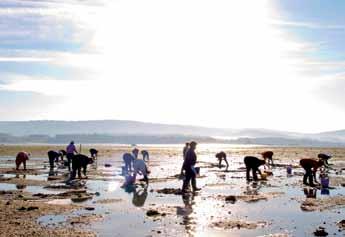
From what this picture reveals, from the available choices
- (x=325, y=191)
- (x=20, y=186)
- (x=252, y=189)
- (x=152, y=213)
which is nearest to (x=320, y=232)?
(x=152, y=213)

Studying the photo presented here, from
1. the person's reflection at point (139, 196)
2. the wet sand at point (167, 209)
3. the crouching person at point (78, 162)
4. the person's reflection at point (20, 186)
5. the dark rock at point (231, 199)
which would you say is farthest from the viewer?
the crouching person at point (78, 162)

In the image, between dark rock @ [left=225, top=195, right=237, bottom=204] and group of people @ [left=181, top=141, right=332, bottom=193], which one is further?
group of people @ [left=181, top=141, right=332, bottom=193]

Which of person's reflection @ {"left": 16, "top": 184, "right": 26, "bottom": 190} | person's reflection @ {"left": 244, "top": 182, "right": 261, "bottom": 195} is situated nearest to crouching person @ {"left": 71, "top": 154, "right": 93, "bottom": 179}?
person's reflection @ {"left": 16, "top": 184, "right": 26, "bottom": 190}

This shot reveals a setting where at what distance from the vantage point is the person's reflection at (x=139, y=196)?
75.4 feet

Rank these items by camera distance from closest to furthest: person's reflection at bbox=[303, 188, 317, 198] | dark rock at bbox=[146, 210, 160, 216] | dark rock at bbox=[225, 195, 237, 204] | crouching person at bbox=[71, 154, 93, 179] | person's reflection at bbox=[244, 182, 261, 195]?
dark rock at bbox=[146, 210, 160, 216]
dark rock at bbox=[225, 195, 237, 204]
person's reflection at bbox=[303, 188, 317, 198]
person's reflection at bbox=[244, 182, 261, 195]
crouching person at bbox=[71, 154, 93, 179]

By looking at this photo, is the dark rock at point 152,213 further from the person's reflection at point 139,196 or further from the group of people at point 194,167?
the group of people at point 194,167

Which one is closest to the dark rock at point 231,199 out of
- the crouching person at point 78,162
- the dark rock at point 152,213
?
the dark rock at point 152,213

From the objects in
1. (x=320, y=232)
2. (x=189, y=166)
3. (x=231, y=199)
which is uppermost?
(x=189, y=166)

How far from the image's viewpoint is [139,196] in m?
25.4

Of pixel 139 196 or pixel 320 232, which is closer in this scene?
pixel 320 232

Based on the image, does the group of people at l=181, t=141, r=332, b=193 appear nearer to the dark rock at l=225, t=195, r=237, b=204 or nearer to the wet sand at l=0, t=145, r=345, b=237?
the wet sand at l=0, t=145, r=345, b=237

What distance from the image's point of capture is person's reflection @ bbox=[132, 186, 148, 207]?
22995 mm

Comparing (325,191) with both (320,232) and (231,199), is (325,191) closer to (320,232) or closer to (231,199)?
(231,199)

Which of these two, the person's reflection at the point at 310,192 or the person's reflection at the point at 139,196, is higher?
the person's reflection at the point at 310,192
